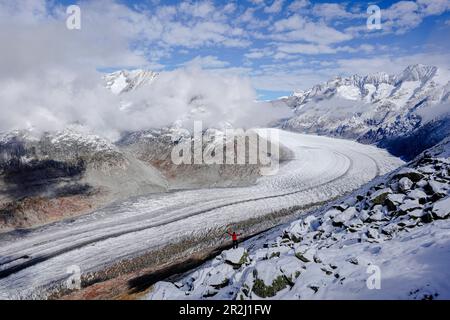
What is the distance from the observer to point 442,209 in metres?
19.6

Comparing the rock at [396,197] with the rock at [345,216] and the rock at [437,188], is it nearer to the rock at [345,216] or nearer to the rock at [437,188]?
the rock at [437,188]

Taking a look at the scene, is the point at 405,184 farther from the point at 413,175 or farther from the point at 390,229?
the point at 390,229

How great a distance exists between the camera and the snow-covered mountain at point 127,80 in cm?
15200

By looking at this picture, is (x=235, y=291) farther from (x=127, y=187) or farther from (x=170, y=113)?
(x=170, y=113)

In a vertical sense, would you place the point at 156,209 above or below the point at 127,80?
below

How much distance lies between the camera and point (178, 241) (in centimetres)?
4119

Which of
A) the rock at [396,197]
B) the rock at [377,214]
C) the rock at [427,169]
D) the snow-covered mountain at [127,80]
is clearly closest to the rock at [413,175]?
the rock at [427,169]

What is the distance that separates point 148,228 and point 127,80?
Result: 12574cm

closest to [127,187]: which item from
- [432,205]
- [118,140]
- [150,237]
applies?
[150,237]

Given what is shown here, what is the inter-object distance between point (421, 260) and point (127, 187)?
6091 cm

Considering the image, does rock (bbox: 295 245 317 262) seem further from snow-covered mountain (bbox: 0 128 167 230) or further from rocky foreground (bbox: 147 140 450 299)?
snow-covered mountain (bbox: 0 128 167 230)

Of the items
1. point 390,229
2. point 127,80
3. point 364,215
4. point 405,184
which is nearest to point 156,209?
point 364,215

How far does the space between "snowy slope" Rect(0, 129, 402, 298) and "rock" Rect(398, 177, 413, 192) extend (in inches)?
741

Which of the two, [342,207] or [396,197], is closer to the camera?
[396,197]
